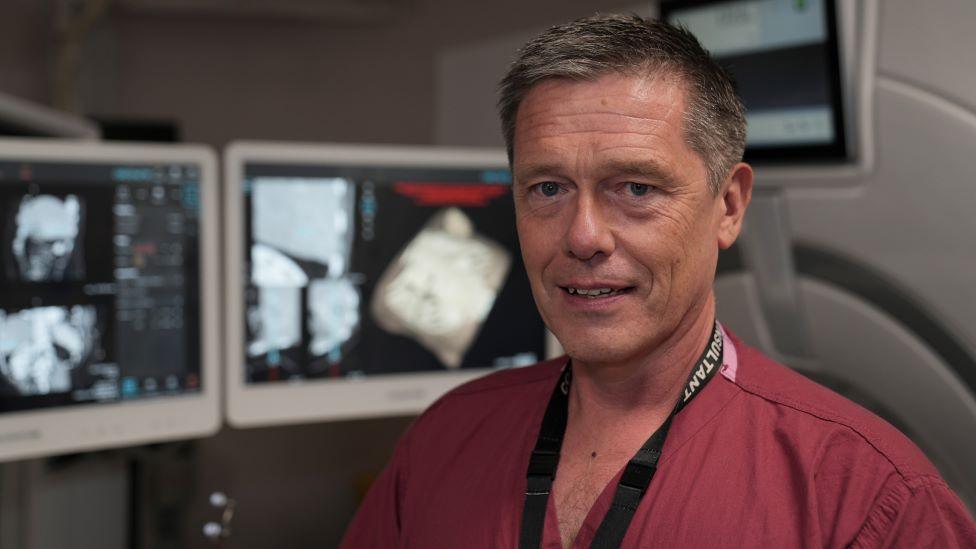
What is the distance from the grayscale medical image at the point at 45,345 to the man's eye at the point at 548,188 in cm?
87

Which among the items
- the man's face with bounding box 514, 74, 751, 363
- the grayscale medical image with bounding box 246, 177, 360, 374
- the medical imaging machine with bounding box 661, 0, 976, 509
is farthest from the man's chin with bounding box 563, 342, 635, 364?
the grayscale medical image with bounding box 246, 177, 360, 374

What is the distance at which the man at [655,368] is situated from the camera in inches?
37.8

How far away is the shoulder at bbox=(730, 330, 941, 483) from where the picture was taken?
963 millimetres

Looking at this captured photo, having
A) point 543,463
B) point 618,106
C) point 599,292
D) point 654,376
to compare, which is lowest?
point 543,463

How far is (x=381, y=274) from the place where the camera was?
1.71m

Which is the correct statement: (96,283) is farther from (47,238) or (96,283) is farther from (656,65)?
(656,65)

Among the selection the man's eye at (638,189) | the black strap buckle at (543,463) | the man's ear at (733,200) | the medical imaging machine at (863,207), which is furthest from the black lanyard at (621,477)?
the medical imaging machine at (863,207)

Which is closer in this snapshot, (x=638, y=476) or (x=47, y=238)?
(x=638, y=476)

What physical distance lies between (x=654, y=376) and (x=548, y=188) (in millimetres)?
259

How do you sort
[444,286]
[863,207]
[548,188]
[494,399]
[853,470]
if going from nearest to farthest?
[853,470] → [548,188] → [494,399] → [863,207] → [444,286]

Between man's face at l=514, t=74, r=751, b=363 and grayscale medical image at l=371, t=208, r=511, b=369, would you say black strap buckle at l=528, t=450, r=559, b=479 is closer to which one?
man's face at l=514, t=74, r=751, b=363

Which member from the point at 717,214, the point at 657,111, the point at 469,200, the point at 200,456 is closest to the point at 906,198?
the point at 717,214

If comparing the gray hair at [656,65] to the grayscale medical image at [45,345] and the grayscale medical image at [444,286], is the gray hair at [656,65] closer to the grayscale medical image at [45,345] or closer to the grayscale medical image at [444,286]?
the grayscale medical image at [444,286]

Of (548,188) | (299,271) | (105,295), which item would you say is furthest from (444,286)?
(548,188)
